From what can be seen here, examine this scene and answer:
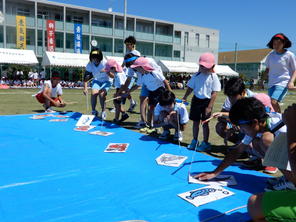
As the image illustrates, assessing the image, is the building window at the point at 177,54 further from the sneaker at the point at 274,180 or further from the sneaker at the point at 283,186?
the sneaker at the point at 283,186

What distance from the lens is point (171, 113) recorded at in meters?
4.43

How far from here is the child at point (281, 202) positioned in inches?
60.6

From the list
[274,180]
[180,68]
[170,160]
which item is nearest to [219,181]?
[274,180]

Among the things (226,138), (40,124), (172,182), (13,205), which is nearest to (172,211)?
(172,182)

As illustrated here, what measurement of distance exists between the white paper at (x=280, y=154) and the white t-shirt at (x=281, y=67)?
2938 millimetres

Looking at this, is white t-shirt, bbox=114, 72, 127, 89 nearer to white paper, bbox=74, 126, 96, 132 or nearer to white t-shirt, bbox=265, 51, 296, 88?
white paper, bbox=74, 126, 96, 132

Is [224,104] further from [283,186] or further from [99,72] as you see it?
[99,72]

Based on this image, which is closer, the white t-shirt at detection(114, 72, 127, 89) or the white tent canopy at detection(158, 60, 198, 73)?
the white t-shirt at detection(114, 72, 127, 89)

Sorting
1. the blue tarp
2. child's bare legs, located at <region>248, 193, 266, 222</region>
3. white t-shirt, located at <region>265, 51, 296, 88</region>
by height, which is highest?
white t-shirt, located at <region>265, 51, 296, 88</region>

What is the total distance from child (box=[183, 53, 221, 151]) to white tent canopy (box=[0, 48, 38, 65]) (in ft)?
63.9

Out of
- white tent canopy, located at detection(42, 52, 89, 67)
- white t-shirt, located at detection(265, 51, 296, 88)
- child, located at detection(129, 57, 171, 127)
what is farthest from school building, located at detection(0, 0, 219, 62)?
white t-shirt, located at detection(265, 51, 296, 88)

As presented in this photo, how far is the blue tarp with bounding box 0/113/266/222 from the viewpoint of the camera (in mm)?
2072

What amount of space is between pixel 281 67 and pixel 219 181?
2.77 metres

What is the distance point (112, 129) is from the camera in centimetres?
522
